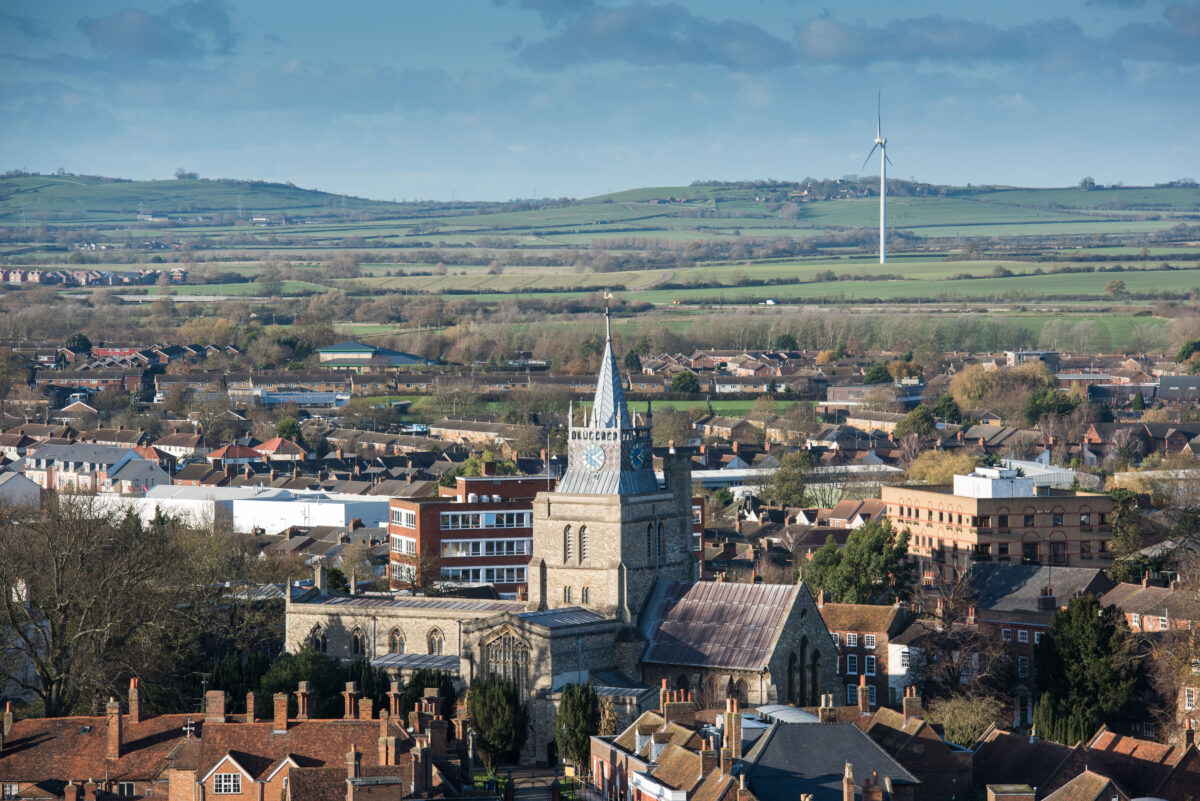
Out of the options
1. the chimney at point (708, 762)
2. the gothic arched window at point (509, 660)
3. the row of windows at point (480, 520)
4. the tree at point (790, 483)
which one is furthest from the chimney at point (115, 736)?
the tree at point (790, 483)

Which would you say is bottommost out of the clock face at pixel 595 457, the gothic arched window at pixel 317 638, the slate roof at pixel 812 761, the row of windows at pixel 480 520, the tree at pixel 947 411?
the tree at pixel 947 411

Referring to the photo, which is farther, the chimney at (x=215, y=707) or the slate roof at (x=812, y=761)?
the chimney at (x=215, y=707)

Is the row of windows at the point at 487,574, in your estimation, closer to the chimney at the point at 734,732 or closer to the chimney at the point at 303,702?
the chimney at the point at 303,702

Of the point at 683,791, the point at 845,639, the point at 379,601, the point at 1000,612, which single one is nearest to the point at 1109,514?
the point at 1000,612

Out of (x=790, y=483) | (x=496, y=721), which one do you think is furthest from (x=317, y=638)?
(x=790, y=483)

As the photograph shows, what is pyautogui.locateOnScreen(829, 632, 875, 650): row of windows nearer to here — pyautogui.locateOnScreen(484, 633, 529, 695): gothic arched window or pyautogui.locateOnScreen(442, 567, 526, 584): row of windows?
pyautogui.locateOnScreen(484, 633, 529, 695): gothic arched window

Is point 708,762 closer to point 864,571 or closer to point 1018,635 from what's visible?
point 1018,635

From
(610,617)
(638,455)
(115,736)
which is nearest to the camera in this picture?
(115,736)
